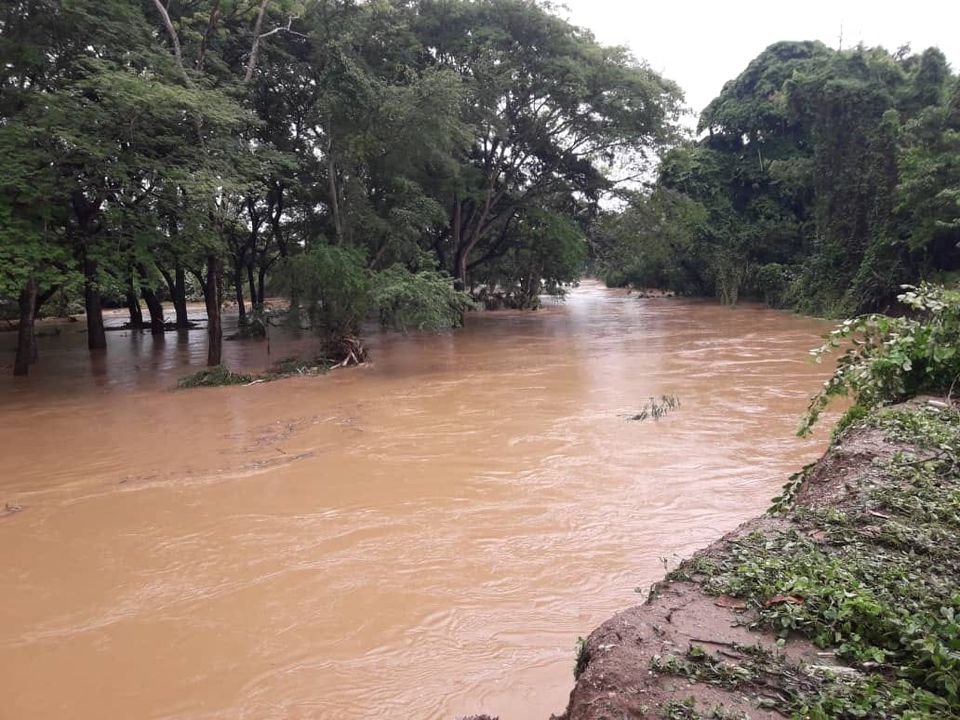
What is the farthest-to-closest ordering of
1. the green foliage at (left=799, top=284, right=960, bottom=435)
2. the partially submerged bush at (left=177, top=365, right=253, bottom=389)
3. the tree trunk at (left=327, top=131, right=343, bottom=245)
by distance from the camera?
the tree trunk at (left=327, top=131, right=343, bottom=245), the partially submerged bush at (left=177, top=365, right=253, bottom=389), the green foliage at (left=799, top=284, right=960, bottom=435)

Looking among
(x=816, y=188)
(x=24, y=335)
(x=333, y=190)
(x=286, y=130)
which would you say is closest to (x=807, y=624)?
(x=333, y=190)

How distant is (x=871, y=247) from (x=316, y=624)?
2161 cm

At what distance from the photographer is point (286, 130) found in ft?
56.2

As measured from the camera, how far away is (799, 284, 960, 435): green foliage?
5090 millimetres

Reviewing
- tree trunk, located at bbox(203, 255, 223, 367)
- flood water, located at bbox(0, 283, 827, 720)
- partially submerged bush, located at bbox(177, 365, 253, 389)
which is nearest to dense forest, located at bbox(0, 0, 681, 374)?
tree trunk, located at bbox(203, 255, 223, 367)

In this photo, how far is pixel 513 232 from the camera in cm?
2667

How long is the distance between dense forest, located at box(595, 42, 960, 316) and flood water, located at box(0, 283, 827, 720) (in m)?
9.37

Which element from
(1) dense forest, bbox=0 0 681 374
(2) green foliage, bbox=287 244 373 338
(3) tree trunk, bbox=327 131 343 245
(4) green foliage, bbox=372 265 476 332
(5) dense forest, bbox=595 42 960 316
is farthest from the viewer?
(5) dense forest, bbox=595 42 960 316

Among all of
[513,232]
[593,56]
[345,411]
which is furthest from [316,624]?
[513,232]

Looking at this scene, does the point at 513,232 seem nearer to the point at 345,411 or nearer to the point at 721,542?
the point at 345,411

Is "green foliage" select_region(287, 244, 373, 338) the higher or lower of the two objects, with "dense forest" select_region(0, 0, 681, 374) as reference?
lower

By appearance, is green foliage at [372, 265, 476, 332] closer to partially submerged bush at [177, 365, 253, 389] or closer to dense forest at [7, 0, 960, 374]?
dense forest at [7, 0, 960, 374]

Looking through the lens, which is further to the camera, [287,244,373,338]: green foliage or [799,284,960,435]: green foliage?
[287,244,373,338]: green foliage

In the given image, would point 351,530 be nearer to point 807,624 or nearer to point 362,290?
point 807,624
